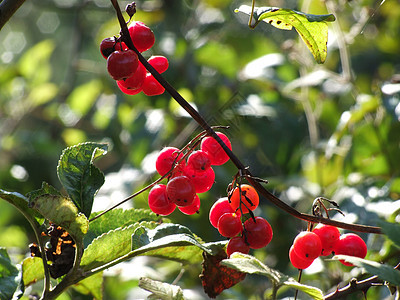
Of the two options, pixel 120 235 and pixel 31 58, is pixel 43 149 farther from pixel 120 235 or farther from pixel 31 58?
pixel 120 235

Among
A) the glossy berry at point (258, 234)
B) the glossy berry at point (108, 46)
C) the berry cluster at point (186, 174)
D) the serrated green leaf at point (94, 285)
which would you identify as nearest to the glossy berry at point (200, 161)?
the berry cluster at point (186, 174)

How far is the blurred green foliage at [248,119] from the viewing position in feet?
6.66

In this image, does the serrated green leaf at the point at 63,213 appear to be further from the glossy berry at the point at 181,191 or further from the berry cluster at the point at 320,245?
the berry cluster at the point at 320,245

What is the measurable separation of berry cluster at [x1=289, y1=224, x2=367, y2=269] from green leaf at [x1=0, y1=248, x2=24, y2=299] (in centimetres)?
51

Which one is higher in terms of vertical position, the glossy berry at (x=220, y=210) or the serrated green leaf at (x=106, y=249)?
the serrated green leaf at (x=106, y=249)

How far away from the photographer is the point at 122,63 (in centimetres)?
95

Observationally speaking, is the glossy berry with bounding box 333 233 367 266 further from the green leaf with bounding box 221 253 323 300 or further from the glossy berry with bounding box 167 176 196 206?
the glossy berry with bounding box 167 176 196 206

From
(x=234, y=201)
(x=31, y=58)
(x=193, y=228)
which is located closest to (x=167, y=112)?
(x=193, y=228)

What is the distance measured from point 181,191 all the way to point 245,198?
12 cm

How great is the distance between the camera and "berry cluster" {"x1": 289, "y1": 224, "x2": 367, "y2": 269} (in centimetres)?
99

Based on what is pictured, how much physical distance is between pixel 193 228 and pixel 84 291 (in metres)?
1.13

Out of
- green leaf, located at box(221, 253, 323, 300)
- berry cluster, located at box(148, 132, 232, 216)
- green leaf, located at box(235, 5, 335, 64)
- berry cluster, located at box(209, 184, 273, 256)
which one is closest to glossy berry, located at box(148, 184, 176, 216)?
berry cluster, located at box(148, 132, 232, 216)

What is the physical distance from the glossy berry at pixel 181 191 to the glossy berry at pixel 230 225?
0.07 meters

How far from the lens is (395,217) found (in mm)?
1393
